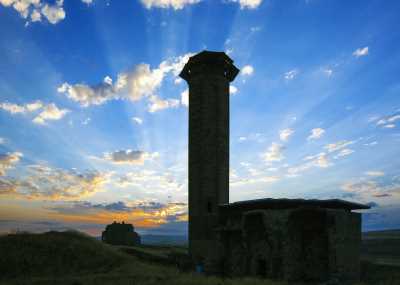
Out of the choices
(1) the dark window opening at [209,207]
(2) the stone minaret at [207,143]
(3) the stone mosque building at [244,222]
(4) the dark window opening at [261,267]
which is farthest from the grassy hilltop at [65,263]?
(1) the dark window opening at [209,207]

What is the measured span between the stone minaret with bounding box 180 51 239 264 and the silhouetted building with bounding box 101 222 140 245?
25.4 metres

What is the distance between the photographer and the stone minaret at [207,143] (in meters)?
32.4

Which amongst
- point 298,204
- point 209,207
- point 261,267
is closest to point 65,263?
point 209,207

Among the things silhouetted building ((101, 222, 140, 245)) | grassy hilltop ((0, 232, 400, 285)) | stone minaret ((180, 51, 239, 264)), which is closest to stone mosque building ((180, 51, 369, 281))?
stone minaret ((180, 51, 239, 264))

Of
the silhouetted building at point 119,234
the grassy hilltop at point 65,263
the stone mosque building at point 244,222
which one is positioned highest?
the stone mosque building at point 244,222

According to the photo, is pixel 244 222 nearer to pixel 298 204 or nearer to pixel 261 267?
pixel 261 267

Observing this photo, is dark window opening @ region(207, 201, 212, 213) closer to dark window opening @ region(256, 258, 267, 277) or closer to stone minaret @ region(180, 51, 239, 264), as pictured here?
stone minaret @ region(180, 51, 239, 264)

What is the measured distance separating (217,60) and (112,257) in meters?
19.9

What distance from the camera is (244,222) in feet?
76.0

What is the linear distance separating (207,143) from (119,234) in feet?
94.7

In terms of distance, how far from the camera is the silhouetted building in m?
55.1

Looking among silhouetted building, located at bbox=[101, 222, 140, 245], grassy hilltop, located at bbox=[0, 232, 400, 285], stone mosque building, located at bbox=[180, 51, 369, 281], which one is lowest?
silhouetted building, located at bbox=[101, 222, 140, 245]

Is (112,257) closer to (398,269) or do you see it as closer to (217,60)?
(217,60)

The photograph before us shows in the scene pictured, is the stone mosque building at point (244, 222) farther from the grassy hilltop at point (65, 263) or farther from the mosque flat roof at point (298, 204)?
the grassy hilltop at point (65, 263)
